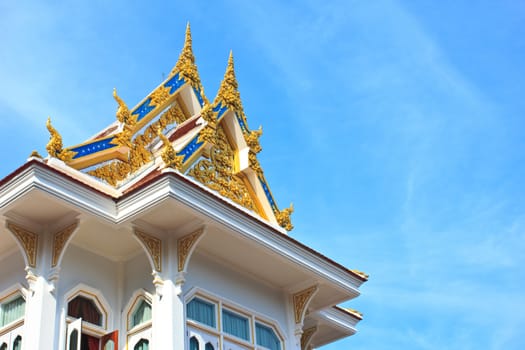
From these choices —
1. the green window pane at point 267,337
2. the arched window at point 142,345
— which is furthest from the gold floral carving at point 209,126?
the arched window at point 142,345

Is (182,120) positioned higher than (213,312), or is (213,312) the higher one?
(182,120)

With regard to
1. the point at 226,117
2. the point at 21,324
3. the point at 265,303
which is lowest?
the point at 21,324

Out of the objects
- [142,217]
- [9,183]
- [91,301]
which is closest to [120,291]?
[91,301]

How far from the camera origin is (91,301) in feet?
40.1

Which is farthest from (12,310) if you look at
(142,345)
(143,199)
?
(143,199)

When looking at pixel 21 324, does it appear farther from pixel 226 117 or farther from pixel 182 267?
pixel 226 117

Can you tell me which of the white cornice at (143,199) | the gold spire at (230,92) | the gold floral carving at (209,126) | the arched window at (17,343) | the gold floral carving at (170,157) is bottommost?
the arched window at (17,343)

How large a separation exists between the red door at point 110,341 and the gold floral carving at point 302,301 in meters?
3.38

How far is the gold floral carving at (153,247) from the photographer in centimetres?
1204

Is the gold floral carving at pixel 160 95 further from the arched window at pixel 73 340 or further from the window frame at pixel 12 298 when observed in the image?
the arched window at pixel 73 340

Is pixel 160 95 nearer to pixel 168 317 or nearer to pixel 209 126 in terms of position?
pixel 209 126

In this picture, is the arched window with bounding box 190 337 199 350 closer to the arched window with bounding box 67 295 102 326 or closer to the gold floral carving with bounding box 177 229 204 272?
the gold floral carving with bounding box 177 229 204 272

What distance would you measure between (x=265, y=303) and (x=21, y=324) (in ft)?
12.8

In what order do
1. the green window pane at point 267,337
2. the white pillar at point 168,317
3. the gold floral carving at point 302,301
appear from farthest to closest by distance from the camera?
1. the gold floral carving at point 302,301
2. the green window pane at point 267,337
3. the white pillar at point 168,317
